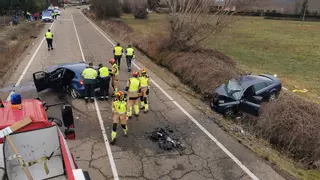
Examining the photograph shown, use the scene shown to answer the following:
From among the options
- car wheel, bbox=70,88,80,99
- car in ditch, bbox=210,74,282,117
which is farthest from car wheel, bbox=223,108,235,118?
car wheel, bbox=70,88,80,99

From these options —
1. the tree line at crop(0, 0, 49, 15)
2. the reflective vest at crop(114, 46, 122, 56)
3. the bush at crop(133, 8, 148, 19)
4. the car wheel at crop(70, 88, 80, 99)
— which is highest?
the tree line at crop(0, 0, 49, 15)

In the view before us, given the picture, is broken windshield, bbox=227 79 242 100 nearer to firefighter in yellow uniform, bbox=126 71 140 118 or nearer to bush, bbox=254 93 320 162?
bush, bbox=254 93 320 162

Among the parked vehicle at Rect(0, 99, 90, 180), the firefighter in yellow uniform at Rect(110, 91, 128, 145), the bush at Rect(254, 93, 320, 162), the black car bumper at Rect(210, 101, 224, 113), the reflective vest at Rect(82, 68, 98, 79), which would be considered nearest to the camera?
the parked vehicle at Rect(0, 99, 90, 180)

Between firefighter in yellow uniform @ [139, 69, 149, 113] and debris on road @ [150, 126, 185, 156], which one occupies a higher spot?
firefighter in yellow uniform @ [139, 69, 149, 113]

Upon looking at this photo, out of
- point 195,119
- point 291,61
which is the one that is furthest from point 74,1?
point 195,119

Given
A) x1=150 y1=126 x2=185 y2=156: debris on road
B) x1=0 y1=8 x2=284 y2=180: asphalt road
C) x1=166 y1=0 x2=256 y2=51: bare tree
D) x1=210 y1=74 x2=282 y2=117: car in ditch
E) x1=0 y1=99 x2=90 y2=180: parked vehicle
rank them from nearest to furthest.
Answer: x1=0 y1=99 x2=90 y2=180: parked vehicle
x1=0 y1=8 x2=284 y2=180: asphalt road
x1=150 y1=126 x2=185 y2=156: debris on road
x1=210 y1=74 x2=282 y2=117: car in ditch
x1=166 y1=0 x2=256 y2=51: bare tree

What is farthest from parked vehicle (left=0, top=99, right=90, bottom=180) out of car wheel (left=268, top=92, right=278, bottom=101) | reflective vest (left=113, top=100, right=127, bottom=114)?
car wheel (left=268, top=92, right=278, bottom=101)

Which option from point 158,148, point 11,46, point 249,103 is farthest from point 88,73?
point 11,46

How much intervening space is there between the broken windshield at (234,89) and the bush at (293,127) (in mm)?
1209

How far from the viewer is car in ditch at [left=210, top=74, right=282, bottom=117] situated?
1106 cm

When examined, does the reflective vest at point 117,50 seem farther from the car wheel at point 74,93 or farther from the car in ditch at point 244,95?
the car in ditch at point 244,95

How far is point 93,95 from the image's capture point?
11500mm

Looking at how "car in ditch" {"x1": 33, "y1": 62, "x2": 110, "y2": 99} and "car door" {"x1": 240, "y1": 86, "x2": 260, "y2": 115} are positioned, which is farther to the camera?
"car in ditch" {"x1": 33, "y1": 62, "x2": 110, "y2": 99}

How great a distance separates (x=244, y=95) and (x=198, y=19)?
9.36m
